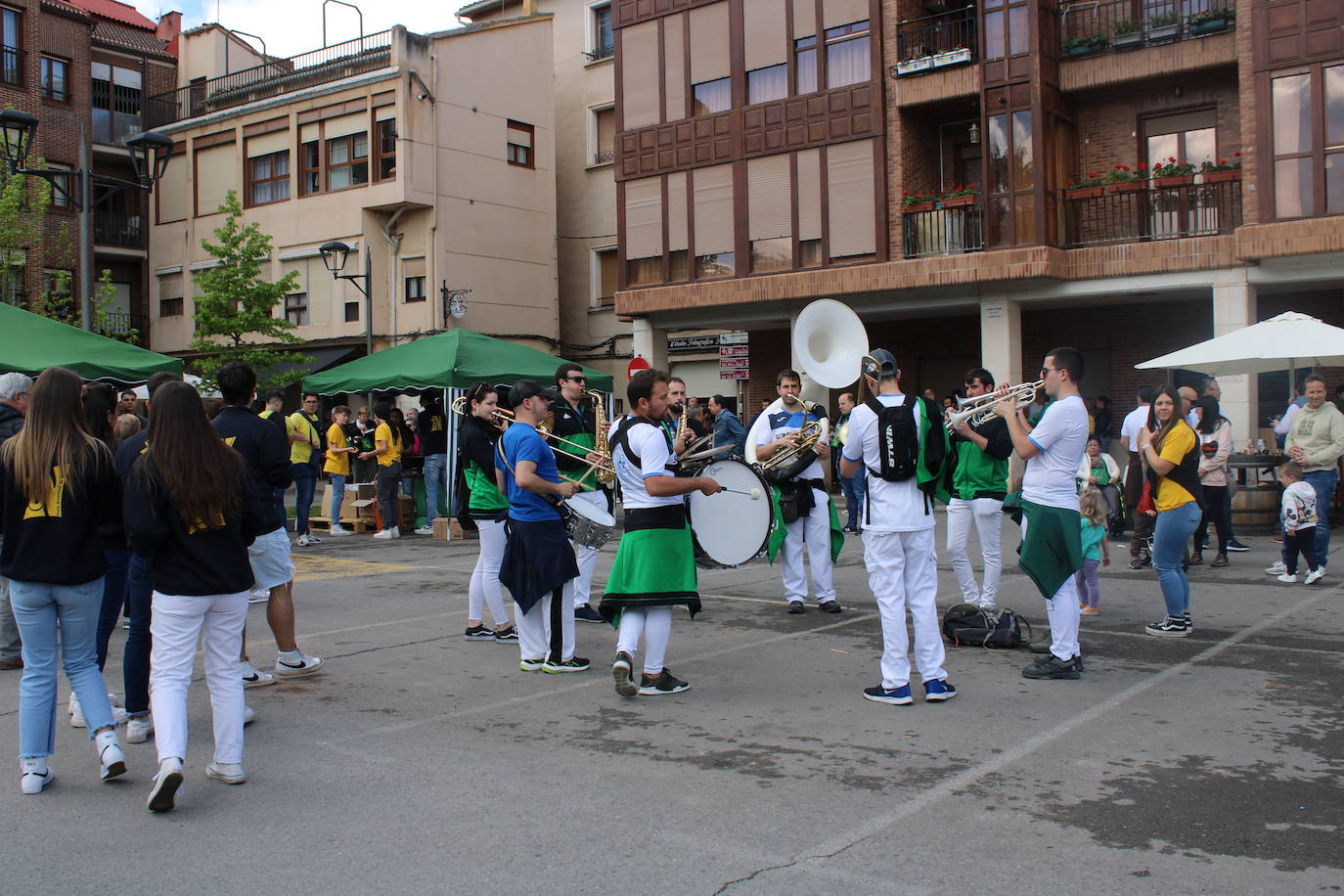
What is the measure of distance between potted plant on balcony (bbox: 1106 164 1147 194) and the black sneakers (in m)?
15.8

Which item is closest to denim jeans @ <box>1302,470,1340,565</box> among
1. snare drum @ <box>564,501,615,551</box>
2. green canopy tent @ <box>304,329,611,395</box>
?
snare drum @ <box>564,501,615,551</box>

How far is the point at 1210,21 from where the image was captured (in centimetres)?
1923

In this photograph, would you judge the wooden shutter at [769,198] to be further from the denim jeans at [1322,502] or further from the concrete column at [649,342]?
the denim jeans at [1322,502]

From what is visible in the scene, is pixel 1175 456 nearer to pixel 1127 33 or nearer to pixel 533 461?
pixel 533 461

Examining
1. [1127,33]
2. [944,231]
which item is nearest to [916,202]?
[944,231]

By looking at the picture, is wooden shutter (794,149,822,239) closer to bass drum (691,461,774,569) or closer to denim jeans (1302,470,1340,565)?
denim jeans (1302,470,1340,565)

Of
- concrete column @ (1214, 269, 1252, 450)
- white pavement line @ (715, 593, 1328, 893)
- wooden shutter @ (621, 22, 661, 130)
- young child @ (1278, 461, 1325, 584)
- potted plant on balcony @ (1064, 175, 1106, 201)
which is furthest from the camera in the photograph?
wooden shutter @ (621, 22, 661, 130)

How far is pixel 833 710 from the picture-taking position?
601 cm

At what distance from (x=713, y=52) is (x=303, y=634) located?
62.1 feet

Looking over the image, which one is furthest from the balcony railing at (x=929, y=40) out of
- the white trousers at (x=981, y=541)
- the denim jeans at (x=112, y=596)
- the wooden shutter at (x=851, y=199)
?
the denim jeans at (x=112, y=596)

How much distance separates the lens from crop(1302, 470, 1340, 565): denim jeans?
33.2 feet

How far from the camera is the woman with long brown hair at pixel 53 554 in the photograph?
476 centimetres

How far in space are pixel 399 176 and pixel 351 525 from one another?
14.5m

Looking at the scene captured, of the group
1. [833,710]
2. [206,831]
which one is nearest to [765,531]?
[833,710]
